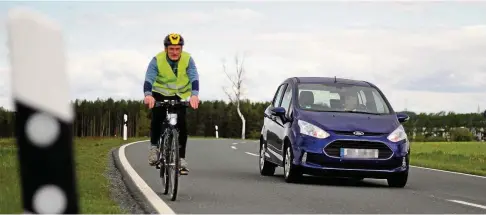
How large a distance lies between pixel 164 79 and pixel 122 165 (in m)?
5.69

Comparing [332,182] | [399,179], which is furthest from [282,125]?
[399,179]

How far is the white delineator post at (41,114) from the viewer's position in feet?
5.24

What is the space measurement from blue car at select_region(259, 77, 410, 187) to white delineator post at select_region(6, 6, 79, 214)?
1068cm

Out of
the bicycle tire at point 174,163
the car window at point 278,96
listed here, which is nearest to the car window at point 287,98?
the car window at point 278,96

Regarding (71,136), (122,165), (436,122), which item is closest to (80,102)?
(436,122)

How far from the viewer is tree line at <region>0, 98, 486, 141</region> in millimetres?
63481

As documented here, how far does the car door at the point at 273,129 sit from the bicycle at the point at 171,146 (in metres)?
4.25

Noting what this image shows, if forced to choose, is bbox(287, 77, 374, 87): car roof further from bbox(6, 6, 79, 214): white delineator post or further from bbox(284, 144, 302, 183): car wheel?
bbox(6, 6, 79, 214): white delineator post

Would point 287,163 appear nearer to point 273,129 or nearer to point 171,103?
point 273,129

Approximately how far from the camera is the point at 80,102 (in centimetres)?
8262

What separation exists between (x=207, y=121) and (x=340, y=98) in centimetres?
7440

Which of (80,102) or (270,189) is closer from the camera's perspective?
(270,189)

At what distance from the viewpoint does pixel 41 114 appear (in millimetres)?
1610

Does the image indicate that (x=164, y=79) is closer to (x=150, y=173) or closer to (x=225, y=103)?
(x=150, y=173)
